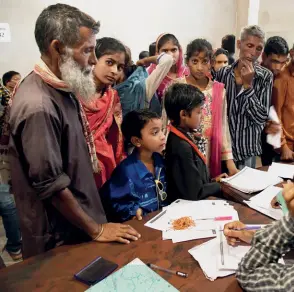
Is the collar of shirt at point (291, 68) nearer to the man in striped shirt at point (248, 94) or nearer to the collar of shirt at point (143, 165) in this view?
the man in striped shirt at point (248, 94)

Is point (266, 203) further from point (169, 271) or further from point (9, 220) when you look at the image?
point (9, 220)

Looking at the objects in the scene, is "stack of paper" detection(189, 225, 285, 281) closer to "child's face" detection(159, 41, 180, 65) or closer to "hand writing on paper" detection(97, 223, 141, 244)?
"hand writing on paper" detection(97, 223, 141, 244)

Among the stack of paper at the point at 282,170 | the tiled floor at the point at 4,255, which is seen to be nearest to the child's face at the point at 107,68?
the stack of paper at the point at 282,170

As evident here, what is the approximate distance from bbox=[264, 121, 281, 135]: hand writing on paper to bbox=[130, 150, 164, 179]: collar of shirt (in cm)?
98

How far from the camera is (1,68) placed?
12.2ft

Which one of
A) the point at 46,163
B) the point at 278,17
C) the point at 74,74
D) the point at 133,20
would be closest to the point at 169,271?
the point at 46,163

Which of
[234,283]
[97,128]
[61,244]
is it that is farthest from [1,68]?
[234,283]

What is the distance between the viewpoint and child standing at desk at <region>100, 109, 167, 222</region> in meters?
1.46

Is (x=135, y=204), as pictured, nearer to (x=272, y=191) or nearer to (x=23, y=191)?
(x=23, y=191)

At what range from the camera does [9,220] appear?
2.33 metres

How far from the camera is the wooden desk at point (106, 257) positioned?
934mm

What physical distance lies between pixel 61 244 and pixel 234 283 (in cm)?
67

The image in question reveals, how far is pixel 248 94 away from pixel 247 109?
0.10 meters

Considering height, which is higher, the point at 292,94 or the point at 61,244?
the point at 292,94
